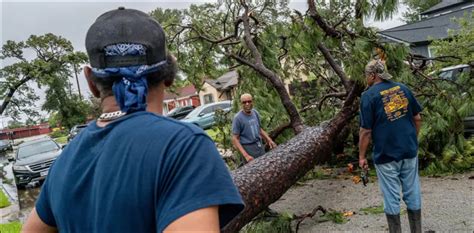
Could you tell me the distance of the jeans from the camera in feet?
12.3

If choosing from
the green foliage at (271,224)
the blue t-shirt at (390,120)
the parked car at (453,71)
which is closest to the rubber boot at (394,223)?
the blue t-shirt at (390,120)

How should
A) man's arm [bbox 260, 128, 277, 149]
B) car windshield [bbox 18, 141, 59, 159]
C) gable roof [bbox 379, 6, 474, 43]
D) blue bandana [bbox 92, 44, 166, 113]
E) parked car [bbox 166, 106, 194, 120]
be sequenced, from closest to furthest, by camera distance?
blue bandana [bbox 92, 44, 166, 113], man's arm [bbox 260, 128, 277, 149], car windshield [bbox 18, 141, 59, 159], gable roof [bbox 379, 6, 474, 43], parked car [bbox 166, 106, 194, 120]

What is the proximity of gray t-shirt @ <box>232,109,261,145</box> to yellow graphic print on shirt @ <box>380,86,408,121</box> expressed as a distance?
2111mm

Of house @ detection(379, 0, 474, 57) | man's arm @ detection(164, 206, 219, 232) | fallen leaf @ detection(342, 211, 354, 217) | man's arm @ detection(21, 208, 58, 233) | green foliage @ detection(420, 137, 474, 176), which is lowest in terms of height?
fallen leaf @ detection(342, 211, 354, 217)

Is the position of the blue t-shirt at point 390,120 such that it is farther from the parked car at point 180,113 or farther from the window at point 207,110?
the parked car at point 180,113

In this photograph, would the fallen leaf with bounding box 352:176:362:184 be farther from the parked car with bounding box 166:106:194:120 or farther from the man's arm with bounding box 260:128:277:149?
the parked car with bounding box 166:106:194:120

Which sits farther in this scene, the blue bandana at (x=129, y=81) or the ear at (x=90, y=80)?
the ear at (x=90, y=80)

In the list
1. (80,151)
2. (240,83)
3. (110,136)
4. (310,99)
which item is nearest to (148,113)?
(110,136)

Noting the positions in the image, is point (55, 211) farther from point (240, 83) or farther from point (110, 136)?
point (240, 83)

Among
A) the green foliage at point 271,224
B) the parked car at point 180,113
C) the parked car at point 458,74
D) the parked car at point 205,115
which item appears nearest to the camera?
the green foliage at point 271,224

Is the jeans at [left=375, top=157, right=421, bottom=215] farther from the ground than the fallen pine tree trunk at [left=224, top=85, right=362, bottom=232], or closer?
closer

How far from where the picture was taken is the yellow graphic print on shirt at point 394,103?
3.73 metres

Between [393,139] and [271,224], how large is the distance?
1.47 meters

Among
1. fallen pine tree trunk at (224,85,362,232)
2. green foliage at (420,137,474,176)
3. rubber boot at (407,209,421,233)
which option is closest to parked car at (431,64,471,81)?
green foliage at (420,137,474,176)
